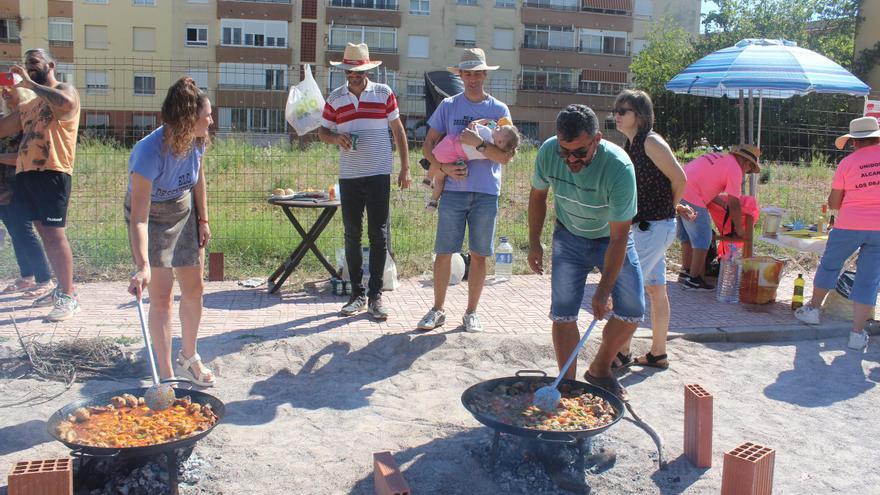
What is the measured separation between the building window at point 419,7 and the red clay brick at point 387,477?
134ft

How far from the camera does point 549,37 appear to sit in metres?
44.8

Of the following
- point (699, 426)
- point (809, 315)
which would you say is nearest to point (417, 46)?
point (809, 315)

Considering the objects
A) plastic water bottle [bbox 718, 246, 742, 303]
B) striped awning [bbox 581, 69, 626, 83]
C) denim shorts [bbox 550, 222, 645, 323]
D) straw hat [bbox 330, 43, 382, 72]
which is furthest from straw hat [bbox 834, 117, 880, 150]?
striped awning [bbox 581, 69, 626, 83]

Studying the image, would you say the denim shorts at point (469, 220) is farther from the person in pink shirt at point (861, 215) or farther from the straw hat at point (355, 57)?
the person in pink shirt at point (861, 215)

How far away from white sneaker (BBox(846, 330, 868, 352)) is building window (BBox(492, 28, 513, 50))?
39.0m

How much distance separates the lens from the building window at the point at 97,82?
368 inches

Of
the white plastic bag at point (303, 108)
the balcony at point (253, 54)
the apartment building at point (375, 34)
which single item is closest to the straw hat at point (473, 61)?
the white plastic bag at point (303, 108)

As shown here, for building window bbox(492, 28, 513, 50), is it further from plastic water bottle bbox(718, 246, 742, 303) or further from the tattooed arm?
the tattooed arm

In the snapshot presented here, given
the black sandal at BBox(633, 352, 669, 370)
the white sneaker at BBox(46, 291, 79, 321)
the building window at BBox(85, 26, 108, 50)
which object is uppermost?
the building window at BBox(85, 26, 108, 50)

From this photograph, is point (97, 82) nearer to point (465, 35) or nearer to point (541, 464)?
point (541, 464)

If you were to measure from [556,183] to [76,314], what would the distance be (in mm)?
4237

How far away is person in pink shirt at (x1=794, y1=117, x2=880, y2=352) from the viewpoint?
6.35m

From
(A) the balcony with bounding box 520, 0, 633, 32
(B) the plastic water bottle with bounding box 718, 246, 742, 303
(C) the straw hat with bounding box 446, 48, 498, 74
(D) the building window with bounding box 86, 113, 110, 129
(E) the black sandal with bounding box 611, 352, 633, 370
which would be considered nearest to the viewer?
(E) the black sandal with bounding box 611, 352, 633, 370

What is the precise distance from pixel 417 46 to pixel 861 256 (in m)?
38.0
